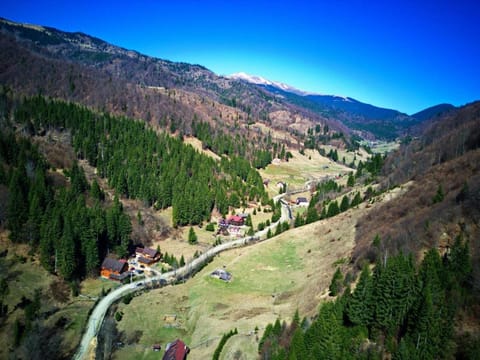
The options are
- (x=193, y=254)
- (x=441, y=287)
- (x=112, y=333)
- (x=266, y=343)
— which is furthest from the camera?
(x=193, y=254)

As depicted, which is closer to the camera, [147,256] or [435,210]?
[435,210]

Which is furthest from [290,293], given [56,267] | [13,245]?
[13,245]

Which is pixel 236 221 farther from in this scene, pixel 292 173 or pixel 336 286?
pixel 292 173

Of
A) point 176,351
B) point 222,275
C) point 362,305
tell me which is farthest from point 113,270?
point 362,305

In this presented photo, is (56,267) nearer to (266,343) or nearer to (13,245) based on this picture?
(13,245)

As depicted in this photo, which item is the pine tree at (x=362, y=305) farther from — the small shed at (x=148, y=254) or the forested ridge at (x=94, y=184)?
the small shed at (x=148, y=254)

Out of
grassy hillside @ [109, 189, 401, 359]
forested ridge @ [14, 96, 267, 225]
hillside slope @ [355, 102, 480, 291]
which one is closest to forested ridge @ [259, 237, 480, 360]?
hillside slope @ [355, 102, 480, 291]
